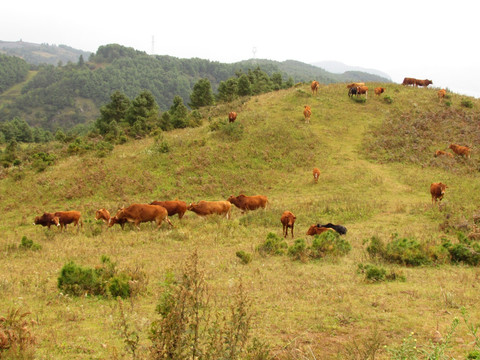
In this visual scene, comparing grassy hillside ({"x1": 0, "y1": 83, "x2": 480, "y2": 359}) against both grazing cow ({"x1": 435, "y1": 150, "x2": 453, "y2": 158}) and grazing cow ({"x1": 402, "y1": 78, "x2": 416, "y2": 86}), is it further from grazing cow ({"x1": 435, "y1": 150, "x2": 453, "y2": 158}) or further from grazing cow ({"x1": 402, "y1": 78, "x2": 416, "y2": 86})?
grazing cow ({"x1": 402, "y1": 78, "x2": 416, "y2": 86})

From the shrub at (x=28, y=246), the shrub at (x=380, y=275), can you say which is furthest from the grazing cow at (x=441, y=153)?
the shrub at (x=28, y=246)

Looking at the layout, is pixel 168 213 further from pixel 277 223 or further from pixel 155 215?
pixel 277 223

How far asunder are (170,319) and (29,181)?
74.3ft

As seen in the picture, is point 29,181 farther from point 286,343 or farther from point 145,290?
point 286,343

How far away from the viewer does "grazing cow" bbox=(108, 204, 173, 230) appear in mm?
14703

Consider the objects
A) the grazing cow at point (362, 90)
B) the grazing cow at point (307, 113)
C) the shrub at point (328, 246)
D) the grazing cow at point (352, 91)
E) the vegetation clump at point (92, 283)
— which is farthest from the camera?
the grazing cow at point (352, 91)

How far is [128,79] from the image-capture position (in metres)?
161

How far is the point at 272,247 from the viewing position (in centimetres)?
1132

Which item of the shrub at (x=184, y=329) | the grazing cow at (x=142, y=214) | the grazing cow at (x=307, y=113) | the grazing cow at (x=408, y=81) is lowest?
the grazing cow at (x=142, y=214)

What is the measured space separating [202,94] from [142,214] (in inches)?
1411

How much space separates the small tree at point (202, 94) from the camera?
47625 millimetres

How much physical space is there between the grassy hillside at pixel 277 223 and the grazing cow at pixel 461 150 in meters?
0.91

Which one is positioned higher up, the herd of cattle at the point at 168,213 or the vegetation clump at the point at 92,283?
the vegetation clump at the point at 92,283

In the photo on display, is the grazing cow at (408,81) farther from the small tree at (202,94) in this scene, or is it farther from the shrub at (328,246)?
the shrub at (328,246)
